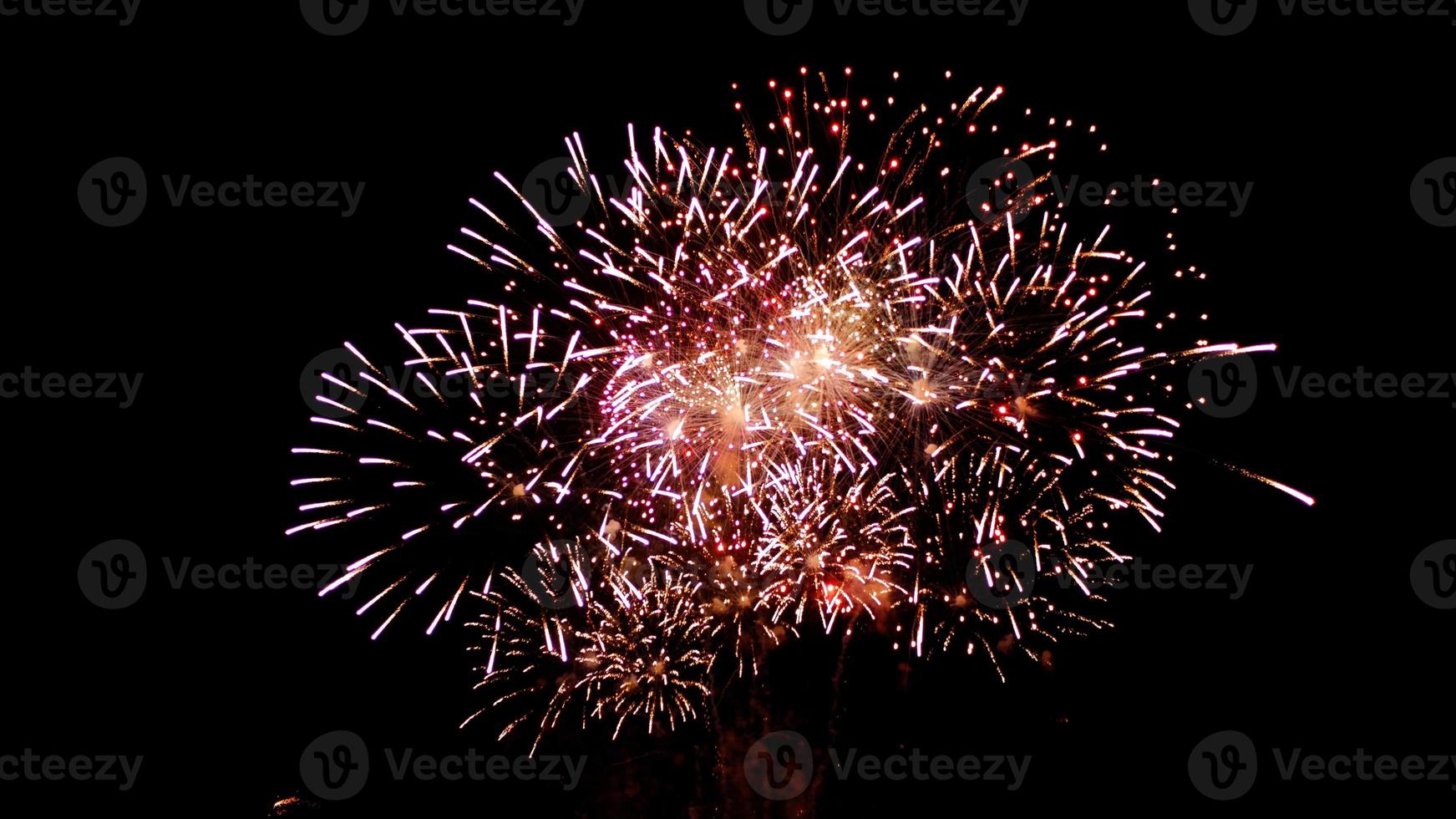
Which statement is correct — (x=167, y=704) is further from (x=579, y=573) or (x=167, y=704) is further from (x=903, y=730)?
(x=903, y=730)

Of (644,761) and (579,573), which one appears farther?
(644,761)

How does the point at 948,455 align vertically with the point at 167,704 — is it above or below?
above

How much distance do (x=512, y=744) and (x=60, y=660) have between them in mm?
6434

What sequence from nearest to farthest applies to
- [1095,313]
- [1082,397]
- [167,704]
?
[1095,313] → [1082,397] → [167,704]

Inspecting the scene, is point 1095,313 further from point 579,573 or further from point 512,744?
point 512,744

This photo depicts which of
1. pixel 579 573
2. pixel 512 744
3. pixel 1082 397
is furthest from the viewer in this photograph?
pixel 512 744

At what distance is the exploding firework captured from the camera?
652 centimetres

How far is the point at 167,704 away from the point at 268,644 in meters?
1.48

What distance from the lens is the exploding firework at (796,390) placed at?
257 inches

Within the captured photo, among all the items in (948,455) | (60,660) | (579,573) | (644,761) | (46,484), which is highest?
(46,484)

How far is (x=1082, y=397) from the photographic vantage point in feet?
22.4

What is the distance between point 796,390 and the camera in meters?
6.77

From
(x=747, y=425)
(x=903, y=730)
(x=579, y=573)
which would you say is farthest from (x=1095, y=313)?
(x=903, y=730)

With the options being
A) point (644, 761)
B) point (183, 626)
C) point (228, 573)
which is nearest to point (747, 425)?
point (644, 761)
